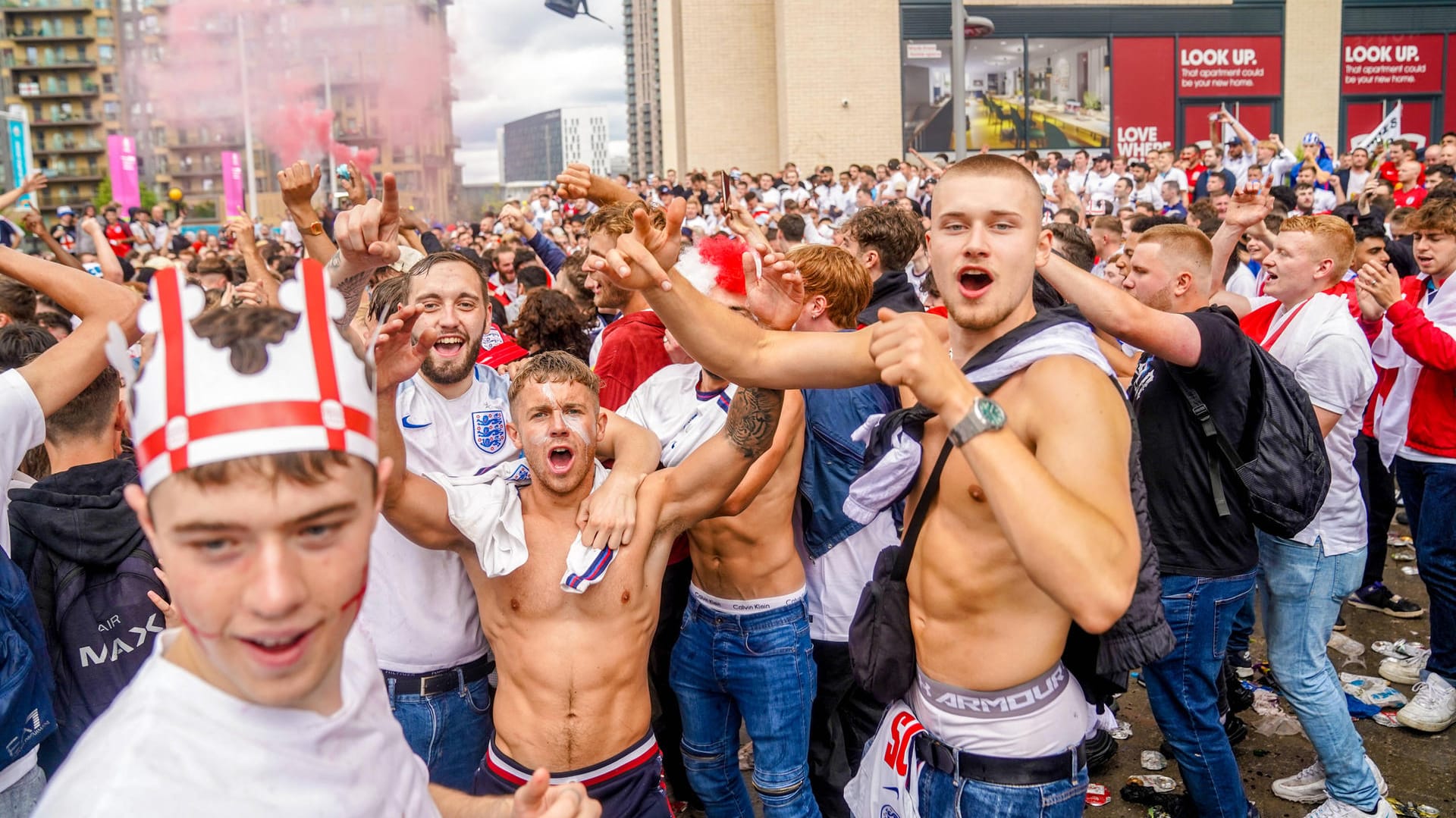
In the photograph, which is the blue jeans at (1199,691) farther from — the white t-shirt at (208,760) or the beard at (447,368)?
the white t-shirt at (208,760)

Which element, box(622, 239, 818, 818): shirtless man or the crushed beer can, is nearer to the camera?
box(622, 239, 818, 818): shirtless man

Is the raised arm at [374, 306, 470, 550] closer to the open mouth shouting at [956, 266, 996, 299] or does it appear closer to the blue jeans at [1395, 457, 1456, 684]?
the open mouth shouting at [956, 266, 996, 299]

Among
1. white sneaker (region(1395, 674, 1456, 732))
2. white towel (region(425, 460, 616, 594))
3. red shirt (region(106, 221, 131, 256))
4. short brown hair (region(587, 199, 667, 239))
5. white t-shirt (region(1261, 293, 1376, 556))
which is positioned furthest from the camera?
red shirt (region(106, 221, 131, 256))

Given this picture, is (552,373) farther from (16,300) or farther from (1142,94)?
(1142,94)

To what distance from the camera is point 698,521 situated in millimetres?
3334

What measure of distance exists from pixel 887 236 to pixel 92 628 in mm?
3983

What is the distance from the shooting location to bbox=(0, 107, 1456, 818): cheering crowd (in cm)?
142

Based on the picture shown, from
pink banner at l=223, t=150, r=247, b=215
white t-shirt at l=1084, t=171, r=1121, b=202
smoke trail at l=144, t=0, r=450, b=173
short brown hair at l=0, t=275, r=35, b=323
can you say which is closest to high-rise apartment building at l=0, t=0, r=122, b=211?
pink banner at l=223, t=150, r=247, b=215

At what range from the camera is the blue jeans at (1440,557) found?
189 inches

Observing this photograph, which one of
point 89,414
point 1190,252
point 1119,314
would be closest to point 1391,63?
point 1190,252

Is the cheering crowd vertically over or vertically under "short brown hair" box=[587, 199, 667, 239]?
under

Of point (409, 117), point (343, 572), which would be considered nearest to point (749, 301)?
point (343, 572)

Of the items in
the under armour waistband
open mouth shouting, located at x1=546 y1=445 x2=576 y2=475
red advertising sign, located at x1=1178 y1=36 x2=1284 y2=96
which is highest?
red advertising sign, located at x1=1178 y1=36 x2=1284 y2=96

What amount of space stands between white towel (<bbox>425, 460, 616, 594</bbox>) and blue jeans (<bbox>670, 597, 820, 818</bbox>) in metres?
0.81
